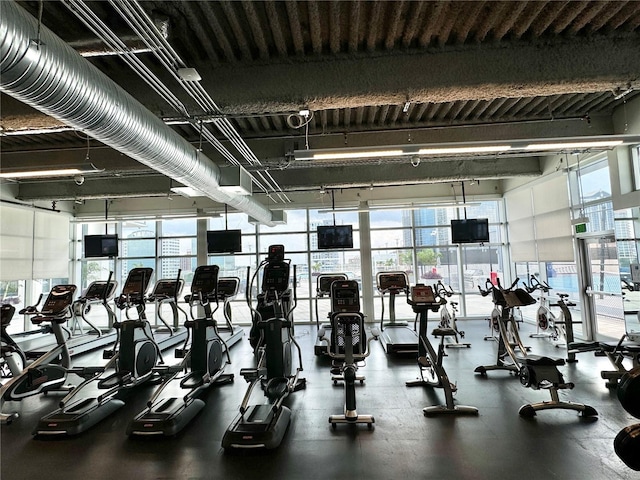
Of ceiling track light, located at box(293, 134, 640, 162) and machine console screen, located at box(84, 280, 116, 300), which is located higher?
ceiling track light, located at box(293, 134, 640, 162)

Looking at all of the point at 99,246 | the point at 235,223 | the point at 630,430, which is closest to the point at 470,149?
the point at 630,430

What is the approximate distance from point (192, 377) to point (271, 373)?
1186 millimetres

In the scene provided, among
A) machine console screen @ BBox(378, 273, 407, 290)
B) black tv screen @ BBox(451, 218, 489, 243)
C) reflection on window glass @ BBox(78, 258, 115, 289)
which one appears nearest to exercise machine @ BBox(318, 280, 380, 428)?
machine console screen @ BBox(378, 273, 407, 290)

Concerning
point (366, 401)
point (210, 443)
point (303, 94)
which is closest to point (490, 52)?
point (303, 94)

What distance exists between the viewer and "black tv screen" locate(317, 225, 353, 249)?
9188mm

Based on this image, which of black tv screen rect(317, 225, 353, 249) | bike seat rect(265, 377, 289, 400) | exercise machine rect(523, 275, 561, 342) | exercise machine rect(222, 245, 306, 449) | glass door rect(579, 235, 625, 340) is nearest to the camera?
exercise machine rect(222, 245, 306, 449)

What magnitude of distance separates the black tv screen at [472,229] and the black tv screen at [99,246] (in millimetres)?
9429

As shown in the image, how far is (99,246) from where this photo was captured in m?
9.62

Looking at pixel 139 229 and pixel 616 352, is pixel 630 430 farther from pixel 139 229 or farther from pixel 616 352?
pixel 139 229

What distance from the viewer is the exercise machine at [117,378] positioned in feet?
12.6

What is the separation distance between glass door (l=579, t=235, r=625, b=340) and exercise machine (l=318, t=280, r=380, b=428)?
17.7 ft

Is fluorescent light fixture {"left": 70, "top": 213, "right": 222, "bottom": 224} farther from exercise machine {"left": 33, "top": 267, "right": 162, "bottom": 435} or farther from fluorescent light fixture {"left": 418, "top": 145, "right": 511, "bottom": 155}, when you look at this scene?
fluorescent light fixture {"left": 418, "top": 145, "right": 511, "bottom": 155}

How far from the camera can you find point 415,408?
4.26m

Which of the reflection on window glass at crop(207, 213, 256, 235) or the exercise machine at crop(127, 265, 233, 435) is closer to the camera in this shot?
the exercise machine at crop(127, 265, 233, 435)
